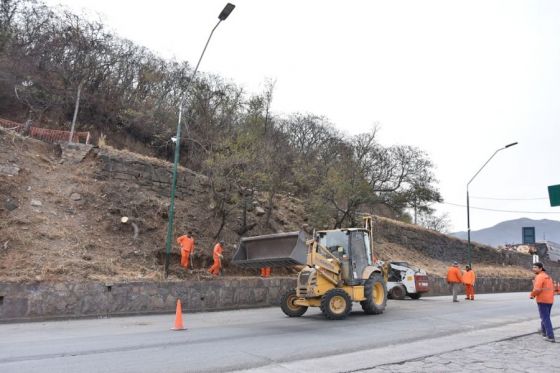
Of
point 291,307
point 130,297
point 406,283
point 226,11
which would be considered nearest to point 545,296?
point 291,307

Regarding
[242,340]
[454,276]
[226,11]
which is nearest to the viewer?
[242,340]

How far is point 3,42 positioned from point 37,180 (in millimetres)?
14068

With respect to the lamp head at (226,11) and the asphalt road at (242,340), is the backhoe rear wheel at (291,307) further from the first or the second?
the lamp head at (226,11)

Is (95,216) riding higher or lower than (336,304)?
higher

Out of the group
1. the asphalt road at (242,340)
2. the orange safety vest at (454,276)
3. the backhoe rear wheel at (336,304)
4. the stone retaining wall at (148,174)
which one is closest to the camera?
→ the asphalt road at (242,340)

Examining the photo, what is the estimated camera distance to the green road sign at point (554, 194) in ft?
36.2

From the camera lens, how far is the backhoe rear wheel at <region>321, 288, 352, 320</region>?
13.3 meters

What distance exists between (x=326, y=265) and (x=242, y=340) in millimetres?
4511

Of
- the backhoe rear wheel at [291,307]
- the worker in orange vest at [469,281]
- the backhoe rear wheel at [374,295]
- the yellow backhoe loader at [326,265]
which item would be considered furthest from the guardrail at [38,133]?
the worker in orange vest at [469,281]

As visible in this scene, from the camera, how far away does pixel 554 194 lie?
11086 mm

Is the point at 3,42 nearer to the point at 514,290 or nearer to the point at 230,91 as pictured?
the point at 230,91

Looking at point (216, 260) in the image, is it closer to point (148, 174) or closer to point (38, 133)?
point (148, 174)

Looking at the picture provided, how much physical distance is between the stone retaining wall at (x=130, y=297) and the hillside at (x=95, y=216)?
555 millimetres

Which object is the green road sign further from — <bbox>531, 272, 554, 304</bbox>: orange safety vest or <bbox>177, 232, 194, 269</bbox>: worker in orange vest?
<bbox>177, 232, 194, 269</bbox>: worker in orange vest
